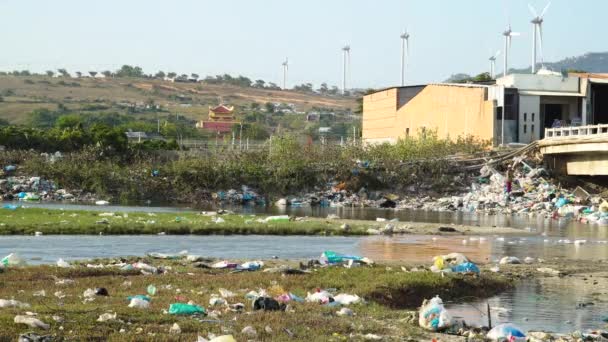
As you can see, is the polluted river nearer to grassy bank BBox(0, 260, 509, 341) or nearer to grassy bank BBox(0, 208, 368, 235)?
grassy bank BBox(0, 208, 368, 235)

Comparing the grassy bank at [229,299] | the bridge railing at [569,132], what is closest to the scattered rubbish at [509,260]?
the grassy bank at [229,299]

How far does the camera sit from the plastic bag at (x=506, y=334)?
13.1m

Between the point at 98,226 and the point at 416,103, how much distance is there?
147 ft

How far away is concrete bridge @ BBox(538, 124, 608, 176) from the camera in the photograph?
149 ft

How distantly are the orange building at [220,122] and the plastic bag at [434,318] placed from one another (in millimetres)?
121759

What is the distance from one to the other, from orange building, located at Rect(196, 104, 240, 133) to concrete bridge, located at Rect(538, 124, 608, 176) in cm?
8563

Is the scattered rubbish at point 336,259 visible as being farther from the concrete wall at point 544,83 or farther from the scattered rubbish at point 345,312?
the concrete wall at point 544,83

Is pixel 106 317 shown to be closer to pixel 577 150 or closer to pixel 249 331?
pixel 249 331

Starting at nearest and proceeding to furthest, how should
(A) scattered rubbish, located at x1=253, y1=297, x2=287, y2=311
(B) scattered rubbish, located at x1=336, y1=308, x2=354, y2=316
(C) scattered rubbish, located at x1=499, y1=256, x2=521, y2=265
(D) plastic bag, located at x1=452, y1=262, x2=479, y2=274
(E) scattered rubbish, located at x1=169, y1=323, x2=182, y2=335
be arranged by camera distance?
(E) scattered rubbish, located at x1=169, y1=323, x2=182, y2=335
(A) scattered rubbish, located at x1=253, y1=297, x2=287, y2=311
(B) scattered rubbish, located at x1=336, y1=308, x2=354, y2=316
(D) plastic bag, located at x1=452, y1=262, x2=479, y2=274
(C) scattered rubbish, located at x1=499, y1=256, x2=521, y2=265

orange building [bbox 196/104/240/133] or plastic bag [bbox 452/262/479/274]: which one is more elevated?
orange building [bbox 196/104/240/133]

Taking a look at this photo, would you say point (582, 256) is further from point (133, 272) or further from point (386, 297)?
point (133, 272)

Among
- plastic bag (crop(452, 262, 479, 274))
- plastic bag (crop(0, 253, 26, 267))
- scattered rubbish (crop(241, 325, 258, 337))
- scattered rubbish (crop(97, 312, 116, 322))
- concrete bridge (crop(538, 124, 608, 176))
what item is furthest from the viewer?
concrete bridge (crop(538, 124, 608, 176))

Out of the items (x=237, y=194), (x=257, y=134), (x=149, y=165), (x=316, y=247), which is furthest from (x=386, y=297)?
(x=257, y=134)

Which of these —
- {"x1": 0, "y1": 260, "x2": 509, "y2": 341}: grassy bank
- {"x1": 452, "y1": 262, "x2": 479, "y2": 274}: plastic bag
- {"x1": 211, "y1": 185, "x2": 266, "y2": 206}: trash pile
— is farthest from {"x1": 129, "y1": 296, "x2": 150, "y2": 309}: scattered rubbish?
{"x1": 211, "y1": 185, "x2": 266, "y2": 206}: trash pile
